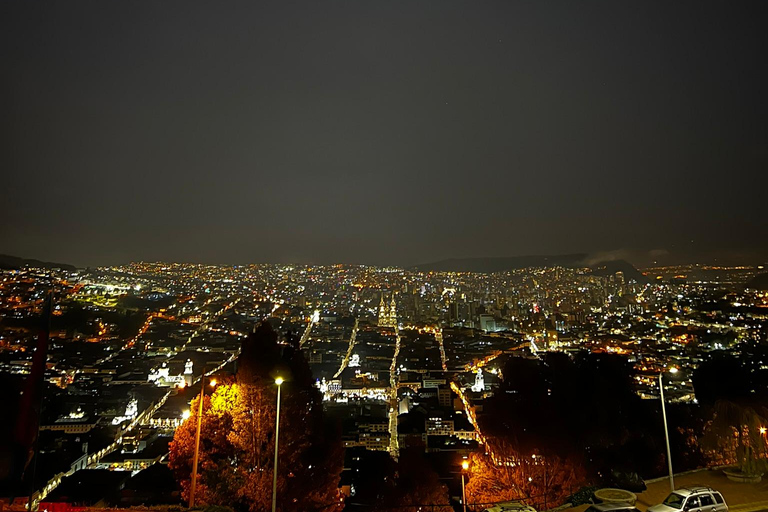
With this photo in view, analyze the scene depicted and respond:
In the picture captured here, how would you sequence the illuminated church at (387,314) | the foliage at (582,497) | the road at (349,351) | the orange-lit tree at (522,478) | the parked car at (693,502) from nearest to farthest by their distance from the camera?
1. the parked car at (693,502)
2. the foliage at (582,497)
3. the orange-lit tree at (522,478)
4. the road at (349,351)
5. the illuminated church at (387,314)

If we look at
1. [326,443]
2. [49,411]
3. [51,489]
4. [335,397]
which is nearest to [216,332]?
[335,397]

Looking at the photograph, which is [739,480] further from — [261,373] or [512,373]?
[261,373]

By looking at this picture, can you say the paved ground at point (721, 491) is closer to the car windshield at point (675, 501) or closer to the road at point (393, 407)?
the car windshield at point (675, 501)

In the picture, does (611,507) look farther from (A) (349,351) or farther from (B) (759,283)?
(B) (759,283)

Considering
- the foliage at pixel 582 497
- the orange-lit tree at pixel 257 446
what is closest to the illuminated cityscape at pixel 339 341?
the orange-lit tree at pixel 257 446

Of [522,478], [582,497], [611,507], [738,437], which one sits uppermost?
[738,437]

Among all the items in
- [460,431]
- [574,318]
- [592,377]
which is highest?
[574,318]

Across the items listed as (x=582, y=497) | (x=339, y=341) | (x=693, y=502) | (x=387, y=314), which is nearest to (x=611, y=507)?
(x=693, y=502)
